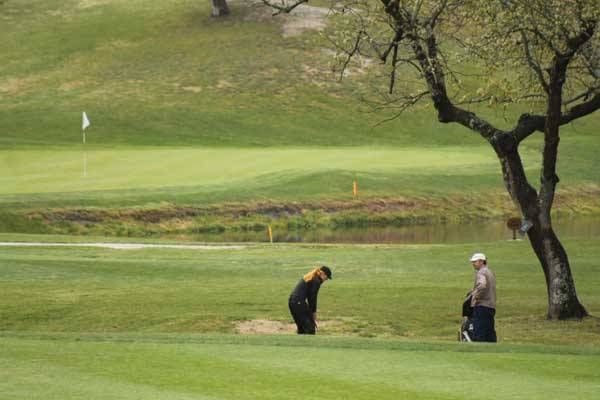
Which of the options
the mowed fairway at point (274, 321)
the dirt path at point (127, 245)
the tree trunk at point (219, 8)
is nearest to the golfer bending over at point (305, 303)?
the mowed fairway at point (274, 321)

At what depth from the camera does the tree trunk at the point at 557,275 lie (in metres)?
25.5

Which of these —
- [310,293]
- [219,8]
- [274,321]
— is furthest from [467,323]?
[219,8]

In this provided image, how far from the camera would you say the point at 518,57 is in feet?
86.9

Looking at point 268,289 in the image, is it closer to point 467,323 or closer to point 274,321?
point 274,321

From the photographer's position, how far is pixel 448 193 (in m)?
56.8

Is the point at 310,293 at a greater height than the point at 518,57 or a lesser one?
lesser

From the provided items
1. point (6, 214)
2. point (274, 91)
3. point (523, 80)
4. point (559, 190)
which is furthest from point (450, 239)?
point (274, 91)

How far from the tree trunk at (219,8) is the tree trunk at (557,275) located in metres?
69.4

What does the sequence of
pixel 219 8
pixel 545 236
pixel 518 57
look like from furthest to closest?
pixel 219 8, pixel 518 57, pixel 545 236

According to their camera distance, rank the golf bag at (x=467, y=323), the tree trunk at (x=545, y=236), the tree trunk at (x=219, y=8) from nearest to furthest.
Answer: the golf bag at (x=467, y=323) < the tree trunk at (x=545, y=236) < the tree trunk at (x=219, y=8)

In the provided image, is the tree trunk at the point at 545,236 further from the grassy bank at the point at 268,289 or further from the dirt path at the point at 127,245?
the dirt path at the point at 127,245

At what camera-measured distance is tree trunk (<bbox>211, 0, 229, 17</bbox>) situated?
93.0 m

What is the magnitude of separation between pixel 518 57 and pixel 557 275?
4501 millimetres

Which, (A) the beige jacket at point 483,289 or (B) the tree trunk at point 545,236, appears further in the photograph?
(B) the tree trunk at point 545,236
